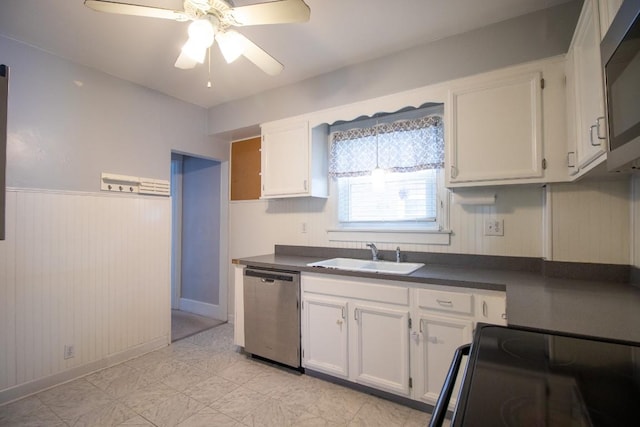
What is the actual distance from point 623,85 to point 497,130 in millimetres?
1038

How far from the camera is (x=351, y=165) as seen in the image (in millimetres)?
2736

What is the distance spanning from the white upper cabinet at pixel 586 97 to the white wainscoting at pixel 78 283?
321cm

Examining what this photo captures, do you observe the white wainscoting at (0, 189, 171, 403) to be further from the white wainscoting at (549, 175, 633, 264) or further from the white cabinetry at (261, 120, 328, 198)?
the white wainscoting at (549, 175, 633, 264)

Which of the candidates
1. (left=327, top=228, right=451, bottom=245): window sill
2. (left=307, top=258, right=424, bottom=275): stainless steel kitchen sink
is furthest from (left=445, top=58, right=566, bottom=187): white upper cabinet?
(left=307, top=258, right=424, bottom=275): stainless steel kitchen sink

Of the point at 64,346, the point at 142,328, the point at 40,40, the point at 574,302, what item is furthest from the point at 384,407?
the point at 40,40

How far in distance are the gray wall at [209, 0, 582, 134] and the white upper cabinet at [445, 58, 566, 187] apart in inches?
8.2

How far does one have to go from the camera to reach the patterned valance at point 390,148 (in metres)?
2.33

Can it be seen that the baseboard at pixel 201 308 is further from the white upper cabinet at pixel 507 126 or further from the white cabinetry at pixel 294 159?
the white upper cabinet at pixel 507 126

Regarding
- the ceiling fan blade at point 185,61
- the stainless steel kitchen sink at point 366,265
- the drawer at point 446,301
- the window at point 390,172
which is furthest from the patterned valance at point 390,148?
the ceiling fan blade at point 185,61

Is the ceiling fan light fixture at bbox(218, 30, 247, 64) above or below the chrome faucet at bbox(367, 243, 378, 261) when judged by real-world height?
above

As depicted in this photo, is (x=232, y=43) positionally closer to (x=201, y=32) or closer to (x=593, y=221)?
(x=201, y=32)

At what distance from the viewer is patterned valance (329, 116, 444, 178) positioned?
91.6 inches

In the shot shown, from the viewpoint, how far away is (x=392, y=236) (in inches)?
97.4

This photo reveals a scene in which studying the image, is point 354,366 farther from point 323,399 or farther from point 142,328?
point 142,328
